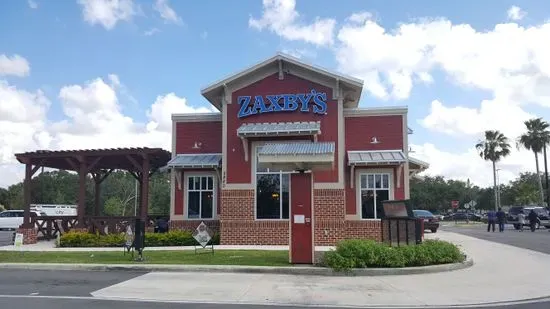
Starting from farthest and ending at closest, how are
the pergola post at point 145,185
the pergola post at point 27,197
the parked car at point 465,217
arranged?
the parked car at point 465,217 → the pergola post at point 27,197 → the pergola post at point 145,185

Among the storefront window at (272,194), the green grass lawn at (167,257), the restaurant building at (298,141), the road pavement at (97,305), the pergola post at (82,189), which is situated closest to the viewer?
the road pavement at (97,305)

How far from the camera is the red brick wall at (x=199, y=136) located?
78.3 feet

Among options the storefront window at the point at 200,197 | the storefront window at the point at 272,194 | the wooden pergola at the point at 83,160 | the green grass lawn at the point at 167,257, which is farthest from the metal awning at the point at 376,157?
the wooden pergola at the point at 83,160

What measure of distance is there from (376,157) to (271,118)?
4.58m

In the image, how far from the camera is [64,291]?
11.3 metres

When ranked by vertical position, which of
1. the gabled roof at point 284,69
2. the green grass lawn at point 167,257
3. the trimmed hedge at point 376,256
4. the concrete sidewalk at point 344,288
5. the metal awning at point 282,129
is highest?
the gabled roof at point 284,69

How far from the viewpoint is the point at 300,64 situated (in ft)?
72.2

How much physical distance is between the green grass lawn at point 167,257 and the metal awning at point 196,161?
478 cm

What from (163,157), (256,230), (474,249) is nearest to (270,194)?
(256,230)

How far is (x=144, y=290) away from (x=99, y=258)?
20.3 feet

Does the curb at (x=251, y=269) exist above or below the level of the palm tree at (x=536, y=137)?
below

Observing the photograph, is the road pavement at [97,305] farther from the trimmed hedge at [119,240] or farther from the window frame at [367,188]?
the window frame at [367,188]

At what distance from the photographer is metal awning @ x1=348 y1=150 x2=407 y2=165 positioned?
69.9 feet

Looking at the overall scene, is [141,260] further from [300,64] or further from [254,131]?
[300,64]
